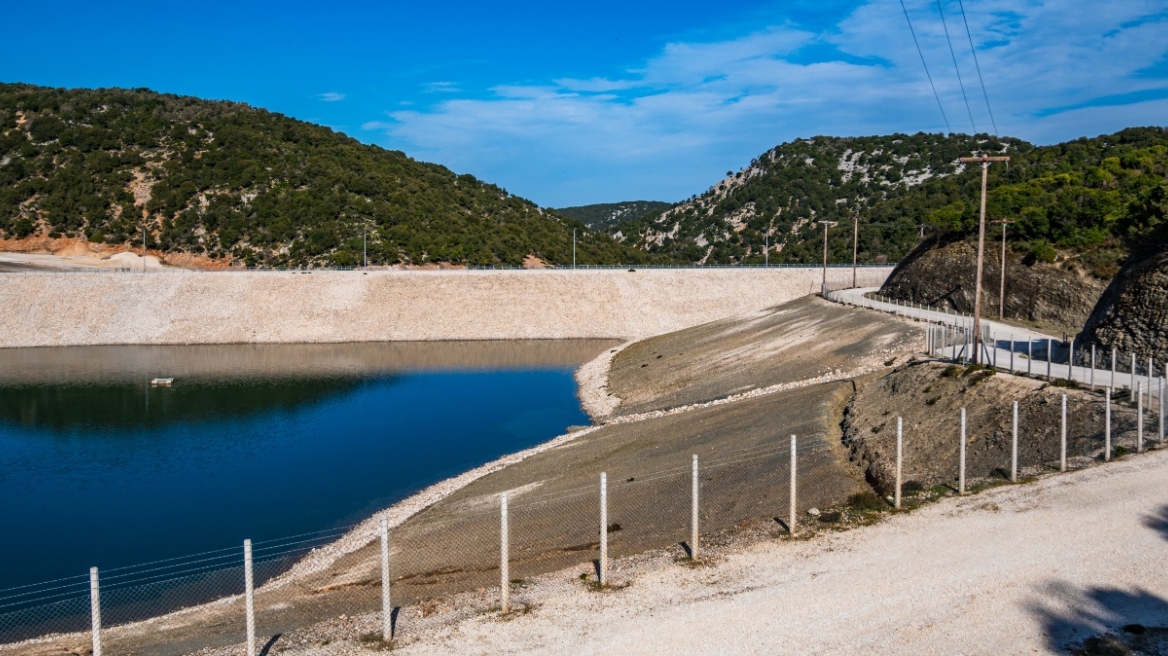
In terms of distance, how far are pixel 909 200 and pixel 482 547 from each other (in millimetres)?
125316

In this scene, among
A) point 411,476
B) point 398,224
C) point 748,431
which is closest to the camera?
point 748,431

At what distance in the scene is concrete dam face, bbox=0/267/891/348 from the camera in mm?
74125

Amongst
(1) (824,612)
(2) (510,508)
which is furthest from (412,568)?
(1) (824,612)

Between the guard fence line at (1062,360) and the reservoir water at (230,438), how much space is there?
51.4ft

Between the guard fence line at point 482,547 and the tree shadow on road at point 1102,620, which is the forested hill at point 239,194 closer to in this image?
the guard fence line at point 482,547

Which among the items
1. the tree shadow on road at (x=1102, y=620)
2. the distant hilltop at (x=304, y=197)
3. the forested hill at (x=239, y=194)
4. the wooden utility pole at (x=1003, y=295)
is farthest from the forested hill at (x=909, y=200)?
the tree shadow on road at (x=1102, y=620)

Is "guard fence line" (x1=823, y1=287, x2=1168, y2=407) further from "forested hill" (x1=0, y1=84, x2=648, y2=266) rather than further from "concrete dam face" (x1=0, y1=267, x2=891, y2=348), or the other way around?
"forested hill" (x1=0, y1=84, x2=648, y2=266)

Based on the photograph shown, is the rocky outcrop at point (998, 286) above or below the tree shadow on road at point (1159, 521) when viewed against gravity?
above

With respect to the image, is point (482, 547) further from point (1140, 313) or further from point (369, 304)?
point (369, 304)

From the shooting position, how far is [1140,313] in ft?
86.7

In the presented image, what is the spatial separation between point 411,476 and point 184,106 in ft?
456

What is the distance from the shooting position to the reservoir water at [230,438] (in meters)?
24.2

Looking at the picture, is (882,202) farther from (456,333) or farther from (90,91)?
(90,91)

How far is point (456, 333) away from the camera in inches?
2985
